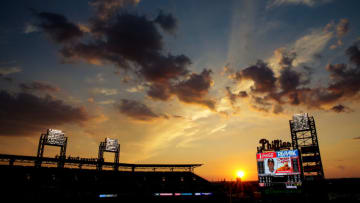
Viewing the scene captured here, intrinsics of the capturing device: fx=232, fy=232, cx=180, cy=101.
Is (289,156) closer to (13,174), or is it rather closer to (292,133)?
(292,133)

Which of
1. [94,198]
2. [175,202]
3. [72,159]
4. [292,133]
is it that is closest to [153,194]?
[175,202]

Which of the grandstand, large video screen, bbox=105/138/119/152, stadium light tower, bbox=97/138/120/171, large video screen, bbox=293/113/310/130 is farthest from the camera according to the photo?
large video screen, bbox=105/138/119/152

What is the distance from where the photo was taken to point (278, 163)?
4597cm

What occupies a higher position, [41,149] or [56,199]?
[41,149]

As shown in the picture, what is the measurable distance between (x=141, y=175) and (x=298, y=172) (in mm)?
34894

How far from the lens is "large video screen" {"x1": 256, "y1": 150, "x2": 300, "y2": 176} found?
145ft

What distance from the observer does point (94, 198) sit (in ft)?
150

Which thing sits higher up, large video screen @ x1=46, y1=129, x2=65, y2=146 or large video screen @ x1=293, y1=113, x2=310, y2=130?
large video screen @ x1=293, y1=113, x2=310, y2=130

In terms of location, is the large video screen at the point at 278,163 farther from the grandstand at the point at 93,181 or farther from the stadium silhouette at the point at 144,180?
the grandstand at the point at 93,181

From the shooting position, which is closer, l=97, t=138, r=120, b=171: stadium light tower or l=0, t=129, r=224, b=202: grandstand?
l=0, t=129, r=224, b=202: grandstand

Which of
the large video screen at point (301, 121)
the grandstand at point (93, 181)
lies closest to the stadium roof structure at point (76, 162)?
the grandstand at point (93, 181)

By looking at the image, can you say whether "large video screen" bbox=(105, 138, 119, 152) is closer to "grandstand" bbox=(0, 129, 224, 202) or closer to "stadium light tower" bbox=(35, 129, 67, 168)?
"grandstand" bbox=(0, 129, 224, 202)

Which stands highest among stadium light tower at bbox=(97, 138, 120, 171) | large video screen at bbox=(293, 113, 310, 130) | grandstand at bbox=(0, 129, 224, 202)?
large video screen at bbox=(293, 113, 310, 130)

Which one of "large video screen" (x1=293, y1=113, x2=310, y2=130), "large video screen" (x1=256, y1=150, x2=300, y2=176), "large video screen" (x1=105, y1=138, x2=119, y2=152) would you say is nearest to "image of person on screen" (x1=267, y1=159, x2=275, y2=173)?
"large video screen" (x1=256, y1=150, x2=300, y2=176)
